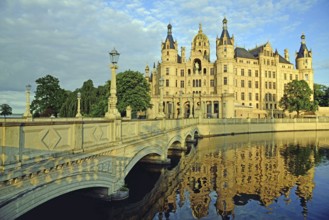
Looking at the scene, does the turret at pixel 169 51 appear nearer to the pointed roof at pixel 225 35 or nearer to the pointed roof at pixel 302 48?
the pointed roof at pixel 225 35

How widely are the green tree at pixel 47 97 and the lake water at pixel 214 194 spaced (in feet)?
144

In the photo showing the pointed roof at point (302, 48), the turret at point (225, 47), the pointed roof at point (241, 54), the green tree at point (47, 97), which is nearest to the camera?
the green tree at point (47, 97)

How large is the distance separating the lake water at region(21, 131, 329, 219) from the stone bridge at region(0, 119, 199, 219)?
1708 mm

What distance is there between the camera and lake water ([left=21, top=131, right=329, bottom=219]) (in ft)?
40.2

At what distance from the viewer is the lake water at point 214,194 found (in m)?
12.2

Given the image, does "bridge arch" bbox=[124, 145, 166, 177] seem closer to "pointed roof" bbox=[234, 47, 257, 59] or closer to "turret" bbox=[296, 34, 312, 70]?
"pointed roof" bbox=[234, 47, 257, 59]

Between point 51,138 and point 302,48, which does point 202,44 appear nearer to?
point 302,48

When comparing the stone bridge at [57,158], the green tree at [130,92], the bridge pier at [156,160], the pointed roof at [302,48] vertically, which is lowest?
the bridge pier at [156,160]

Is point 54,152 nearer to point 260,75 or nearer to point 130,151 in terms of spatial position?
point 130,151

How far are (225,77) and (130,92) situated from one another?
4018 centimetres

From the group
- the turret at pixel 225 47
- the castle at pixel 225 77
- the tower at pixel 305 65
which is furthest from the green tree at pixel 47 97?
the tower at pixel 305 65

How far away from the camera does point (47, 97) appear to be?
198 ft

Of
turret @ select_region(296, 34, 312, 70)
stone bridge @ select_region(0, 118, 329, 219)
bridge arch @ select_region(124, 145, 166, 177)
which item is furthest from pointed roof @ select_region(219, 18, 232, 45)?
stone bridge @ select_region(0, 118, 329, 219)

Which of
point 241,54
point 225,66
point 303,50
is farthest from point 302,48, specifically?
point 225,66
